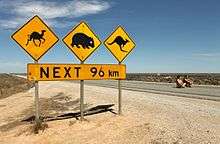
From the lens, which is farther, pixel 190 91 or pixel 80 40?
pixel 190 91

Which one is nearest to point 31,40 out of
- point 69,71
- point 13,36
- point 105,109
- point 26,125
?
point 13,36

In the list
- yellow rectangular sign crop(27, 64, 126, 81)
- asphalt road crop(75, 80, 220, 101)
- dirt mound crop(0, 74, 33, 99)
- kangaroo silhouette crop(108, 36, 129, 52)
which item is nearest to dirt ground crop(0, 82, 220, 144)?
yellow rectangular sign crop(27, 64, 126, 81)

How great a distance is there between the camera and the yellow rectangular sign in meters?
12.6

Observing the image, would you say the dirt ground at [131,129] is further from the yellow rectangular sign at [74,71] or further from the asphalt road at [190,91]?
the asphalt road at [190,91]

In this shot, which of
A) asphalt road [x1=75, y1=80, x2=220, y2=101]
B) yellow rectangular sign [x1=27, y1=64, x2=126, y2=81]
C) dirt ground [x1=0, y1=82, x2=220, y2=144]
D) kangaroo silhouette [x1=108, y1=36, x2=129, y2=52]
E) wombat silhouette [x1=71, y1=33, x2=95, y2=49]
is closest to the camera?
dirt ground [x1=0, y1=82, x2=220, y2=144]

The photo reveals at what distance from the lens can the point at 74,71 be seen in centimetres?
1341

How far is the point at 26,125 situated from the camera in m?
13.5

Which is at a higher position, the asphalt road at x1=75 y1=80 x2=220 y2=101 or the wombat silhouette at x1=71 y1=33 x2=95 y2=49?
the wombat silhouette at x1=71 y1=33 x2=95 y2=49

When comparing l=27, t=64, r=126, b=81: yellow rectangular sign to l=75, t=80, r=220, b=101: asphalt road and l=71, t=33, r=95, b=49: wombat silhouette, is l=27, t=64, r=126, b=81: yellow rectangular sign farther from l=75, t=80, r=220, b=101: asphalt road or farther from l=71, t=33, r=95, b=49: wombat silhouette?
l=75, t=80, r=220, b=101: asphalt road

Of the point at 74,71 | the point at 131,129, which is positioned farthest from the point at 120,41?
the point at 131,129

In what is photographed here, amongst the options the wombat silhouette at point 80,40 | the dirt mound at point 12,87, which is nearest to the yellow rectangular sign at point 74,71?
the wombat silhouette at point 80,40

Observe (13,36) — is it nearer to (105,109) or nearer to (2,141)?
(2,141)

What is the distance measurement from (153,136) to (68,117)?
4936 mm

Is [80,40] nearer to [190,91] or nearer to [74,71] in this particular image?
[74,71]
